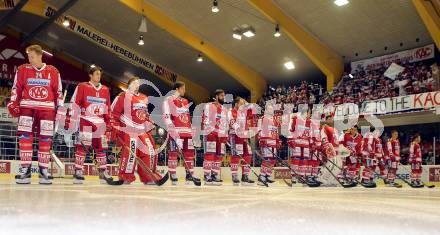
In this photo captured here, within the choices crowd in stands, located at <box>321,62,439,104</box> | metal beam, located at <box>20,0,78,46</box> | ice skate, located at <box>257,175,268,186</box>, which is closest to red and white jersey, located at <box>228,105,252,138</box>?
ice skate, located at <box>257,175,268,186</box>

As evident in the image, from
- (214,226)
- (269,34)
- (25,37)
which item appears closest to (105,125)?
(214,226)

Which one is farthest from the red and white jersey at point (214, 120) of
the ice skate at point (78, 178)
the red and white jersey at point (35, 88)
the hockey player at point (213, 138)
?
the red and white jersey at point (35, 88)

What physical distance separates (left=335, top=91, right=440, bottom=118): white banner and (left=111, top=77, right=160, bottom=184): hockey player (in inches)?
427

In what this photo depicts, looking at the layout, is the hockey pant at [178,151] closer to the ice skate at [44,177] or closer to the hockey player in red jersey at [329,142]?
the ice skate at [44,177]

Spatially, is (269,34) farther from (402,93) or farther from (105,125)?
(105,125)

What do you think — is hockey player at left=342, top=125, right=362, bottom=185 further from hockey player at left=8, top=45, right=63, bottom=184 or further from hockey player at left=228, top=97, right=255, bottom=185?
hockey player at left=8, top=45, right=63, bottom=184

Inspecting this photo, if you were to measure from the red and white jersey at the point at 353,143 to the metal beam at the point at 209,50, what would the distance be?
32.7 ft

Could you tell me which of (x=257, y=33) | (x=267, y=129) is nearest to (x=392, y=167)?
(x=267, y=129)

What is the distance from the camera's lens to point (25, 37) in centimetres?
2450

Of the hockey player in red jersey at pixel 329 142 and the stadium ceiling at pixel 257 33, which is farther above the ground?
the stadium ceiling at pixel 257 33

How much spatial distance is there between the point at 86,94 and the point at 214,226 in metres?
5.13

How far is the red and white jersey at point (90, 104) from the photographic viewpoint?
22.4 feet

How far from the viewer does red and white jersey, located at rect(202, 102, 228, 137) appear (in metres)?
8.41

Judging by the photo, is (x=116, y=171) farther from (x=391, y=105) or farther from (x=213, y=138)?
(x=391, y=105)
